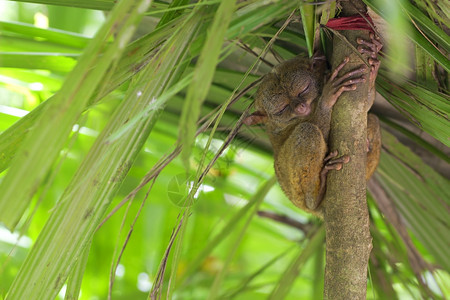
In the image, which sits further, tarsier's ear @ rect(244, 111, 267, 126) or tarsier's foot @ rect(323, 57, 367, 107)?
tarsier's ear @ rect(244, 111, 267, 126)

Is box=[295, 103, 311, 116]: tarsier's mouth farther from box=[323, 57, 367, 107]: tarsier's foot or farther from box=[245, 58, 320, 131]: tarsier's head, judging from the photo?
box=[323, 57, 367, 107]: tarsier's foot

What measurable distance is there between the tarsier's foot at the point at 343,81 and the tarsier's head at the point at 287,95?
1.04 ft

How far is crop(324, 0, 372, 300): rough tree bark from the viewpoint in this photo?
4.01 ft

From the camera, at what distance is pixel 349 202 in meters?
1.25

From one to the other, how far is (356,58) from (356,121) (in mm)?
186

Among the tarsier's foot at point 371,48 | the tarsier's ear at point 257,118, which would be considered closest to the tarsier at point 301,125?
the tarsier's ear at point 257,118

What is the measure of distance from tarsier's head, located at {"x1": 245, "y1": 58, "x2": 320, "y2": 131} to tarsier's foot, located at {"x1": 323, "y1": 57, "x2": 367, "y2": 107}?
1.04ft

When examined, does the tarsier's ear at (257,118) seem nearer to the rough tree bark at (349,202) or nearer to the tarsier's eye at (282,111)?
the tarsier's eye at (282,111)

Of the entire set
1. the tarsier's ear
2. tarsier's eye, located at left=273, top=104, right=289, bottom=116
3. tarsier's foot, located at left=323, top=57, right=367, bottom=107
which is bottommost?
tarsier's foot, located at left=323, top=57, right=367, bottom=107

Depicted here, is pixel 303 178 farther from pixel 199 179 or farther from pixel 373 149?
pixel 199 179

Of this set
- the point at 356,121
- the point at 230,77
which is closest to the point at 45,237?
the point at 356,121

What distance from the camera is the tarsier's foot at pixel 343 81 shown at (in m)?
1.36

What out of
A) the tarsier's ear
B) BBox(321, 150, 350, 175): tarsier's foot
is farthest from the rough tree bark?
the tarsier's ear

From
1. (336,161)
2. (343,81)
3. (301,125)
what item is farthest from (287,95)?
(336,161)
